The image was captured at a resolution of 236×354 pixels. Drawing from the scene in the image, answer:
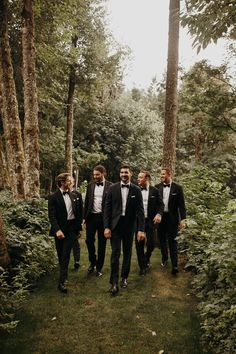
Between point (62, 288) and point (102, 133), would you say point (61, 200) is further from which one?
point (102, 133)

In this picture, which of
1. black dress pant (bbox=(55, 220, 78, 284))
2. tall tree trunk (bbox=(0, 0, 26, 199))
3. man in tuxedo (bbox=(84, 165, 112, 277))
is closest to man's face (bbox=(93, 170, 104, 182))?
man in tuxedo (bbox=(84, 165, 112, 277))

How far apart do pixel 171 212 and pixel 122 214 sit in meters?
1.68

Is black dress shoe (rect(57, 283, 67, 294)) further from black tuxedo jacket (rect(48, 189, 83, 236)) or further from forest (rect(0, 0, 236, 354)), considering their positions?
black tuxedo jacket (rect(48, 189, 83, 236))

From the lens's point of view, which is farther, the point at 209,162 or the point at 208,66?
the point at 209,162

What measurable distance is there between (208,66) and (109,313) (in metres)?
10.8

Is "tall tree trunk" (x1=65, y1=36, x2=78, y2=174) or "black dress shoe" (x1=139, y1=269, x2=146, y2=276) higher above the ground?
"tall tree trunk" (x1=65, y1=36, x2=78, y2=174)

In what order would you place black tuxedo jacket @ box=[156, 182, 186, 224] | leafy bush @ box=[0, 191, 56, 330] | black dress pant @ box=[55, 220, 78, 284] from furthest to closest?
black tuxedo jacket @ box=[156, 182, 186, 224] < black dress pant @ box=[55, 220, 78, 284] < leafy bush @ box=[0, 191, 56, 330]

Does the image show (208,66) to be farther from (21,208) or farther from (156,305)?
(156,305)

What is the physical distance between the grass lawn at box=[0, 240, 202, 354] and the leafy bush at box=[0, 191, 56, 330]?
27cm

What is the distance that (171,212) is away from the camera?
758 centimetres

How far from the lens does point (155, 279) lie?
708cm

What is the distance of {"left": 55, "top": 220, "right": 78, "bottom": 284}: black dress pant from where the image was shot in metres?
6.34


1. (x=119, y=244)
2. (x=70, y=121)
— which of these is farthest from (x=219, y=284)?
(x=70, y=121)

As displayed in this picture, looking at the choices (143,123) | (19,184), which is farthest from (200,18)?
(143,123)
